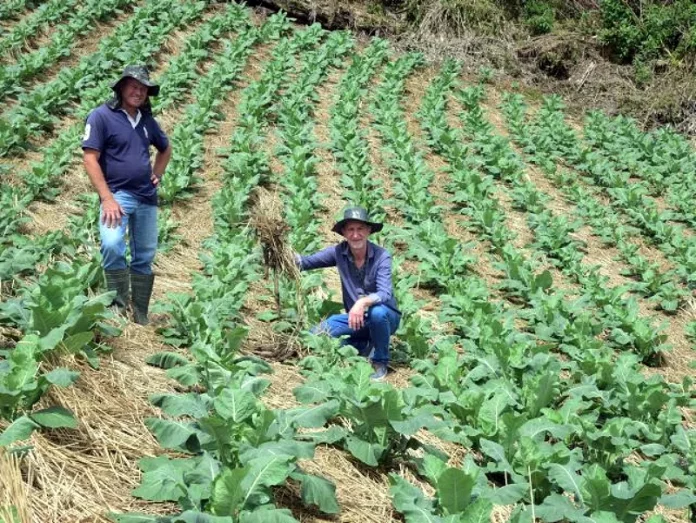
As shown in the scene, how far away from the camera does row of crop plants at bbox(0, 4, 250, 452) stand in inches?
143

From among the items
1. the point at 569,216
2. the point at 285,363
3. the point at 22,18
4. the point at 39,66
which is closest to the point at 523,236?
the point at 569,216

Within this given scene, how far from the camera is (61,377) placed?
12.2 ft

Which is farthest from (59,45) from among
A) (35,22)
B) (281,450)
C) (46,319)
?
(281,450)

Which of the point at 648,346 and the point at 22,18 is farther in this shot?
the point at 22,18

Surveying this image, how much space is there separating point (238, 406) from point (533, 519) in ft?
4.57

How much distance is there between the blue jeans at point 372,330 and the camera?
19.1 feet

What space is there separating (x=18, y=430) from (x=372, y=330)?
9.39 ft

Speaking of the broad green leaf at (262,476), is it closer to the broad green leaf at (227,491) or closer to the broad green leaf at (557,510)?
the broad green leaf at (227,491)

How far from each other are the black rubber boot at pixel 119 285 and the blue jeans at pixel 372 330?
130cm

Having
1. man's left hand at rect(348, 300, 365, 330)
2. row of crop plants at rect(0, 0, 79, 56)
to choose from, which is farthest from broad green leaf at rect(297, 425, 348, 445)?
row of crop plants at rect(0, 0, 79, 56)

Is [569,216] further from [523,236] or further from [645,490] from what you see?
[645,490]

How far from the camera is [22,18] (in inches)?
595

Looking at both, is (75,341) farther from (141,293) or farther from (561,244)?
(561,244)

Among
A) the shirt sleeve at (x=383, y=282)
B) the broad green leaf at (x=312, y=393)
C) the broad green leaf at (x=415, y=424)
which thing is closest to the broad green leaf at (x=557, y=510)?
the broad green leaf at (x=415, y=424)
